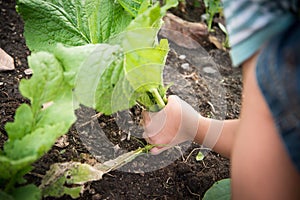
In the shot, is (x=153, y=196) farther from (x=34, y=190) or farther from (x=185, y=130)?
(x=34, y=190)

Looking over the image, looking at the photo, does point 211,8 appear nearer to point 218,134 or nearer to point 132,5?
point 132,5

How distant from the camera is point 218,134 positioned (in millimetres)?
1358

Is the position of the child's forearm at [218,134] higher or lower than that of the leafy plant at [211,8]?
lower

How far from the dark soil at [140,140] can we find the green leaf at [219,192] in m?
0.08

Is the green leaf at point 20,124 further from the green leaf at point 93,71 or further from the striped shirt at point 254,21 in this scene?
the striped shirt at point 254,21

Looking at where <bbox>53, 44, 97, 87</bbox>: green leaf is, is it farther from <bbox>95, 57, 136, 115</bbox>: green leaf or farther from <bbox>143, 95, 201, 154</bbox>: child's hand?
<bbox>143, 95, 201, 154</bbox>: child's hand

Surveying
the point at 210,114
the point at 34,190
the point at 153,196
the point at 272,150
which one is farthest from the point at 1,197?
the point at 210,114

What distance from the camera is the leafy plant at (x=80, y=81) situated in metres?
1.06

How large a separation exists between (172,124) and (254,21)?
0.57 meters

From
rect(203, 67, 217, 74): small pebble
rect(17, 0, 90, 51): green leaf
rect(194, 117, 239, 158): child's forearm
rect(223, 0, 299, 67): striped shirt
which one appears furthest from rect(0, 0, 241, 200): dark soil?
rect(223, 0, 299, 67): striped shirt

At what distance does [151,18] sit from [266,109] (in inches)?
15.4

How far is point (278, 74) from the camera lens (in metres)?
0.85

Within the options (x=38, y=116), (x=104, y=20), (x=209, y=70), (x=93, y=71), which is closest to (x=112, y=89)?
(x=93, y=71)

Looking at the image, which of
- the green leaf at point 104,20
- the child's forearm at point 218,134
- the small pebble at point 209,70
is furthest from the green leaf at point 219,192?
the small pebble at point 209,70
